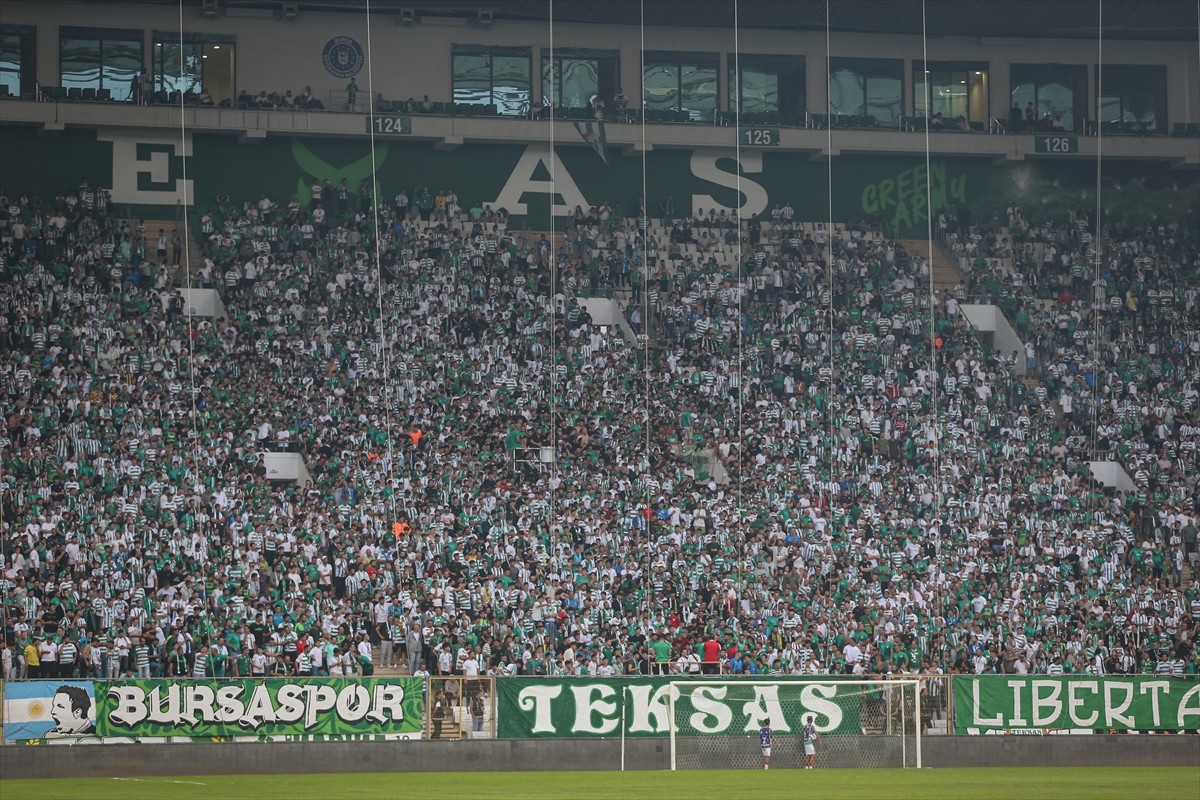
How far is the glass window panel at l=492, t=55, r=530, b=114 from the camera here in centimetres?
4938

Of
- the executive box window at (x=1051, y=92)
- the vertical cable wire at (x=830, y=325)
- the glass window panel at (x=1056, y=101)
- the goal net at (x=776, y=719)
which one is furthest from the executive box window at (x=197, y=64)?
the goal net at (x=776, y=719)

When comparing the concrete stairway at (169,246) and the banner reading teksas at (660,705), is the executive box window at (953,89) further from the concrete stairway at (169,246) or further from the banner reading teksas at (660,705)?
the banner reading teksas at (660,705)

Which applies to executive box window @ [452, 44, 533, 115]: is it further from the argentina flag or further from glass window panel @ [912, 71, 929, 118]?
the argentina flag

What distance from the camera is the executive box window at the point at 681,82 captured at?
5003cm

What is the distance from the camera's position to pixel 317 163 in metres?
47.8

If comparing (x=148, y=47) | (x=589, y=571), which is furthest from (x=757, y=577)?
(x=148, y=47)

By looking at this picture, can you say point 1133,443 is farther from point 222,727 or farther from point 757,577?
point 222,727

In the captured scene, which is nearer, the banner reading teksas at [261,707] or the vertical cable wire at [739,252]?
the banner reading teksas at [261,707]

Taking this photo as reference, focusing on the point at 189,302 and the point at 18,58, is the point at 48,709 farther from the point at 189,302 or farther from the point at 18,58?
the point at 18,58

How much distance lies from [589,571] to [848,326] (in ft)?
41.5

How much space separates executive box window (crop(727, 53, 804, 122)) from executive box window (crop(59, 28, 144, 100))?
16263 mm

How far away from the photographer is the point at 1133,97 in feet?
170

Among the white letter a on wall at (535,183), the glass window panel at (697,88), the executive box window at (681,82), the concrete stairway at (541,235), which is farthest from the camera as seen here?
the glass window panel at (697,88)

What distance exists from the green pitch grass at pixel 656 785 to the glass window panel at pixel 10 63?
26.5 meters
